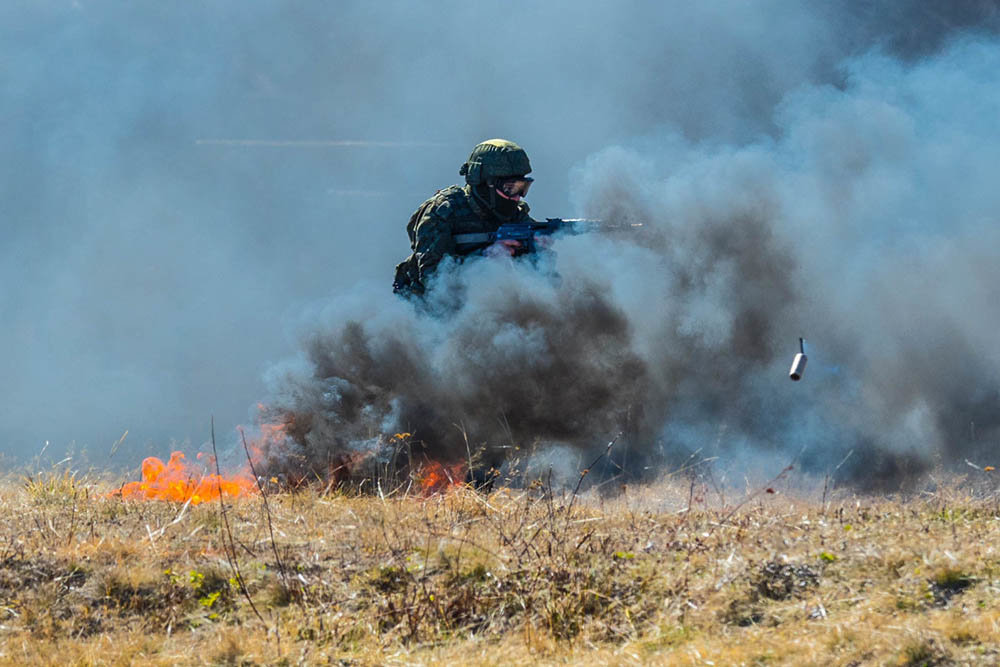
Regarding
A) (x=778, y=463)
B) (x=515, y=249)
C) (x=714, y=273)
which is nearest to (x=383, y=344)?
(x=515, y=249)

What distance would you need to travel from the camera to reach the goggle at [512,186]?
14.4 metres

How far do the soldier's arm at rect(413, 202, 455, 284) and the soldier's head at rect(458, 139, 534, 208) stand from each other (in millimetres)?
636

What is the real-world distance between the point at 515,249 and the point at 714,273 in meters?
3.15

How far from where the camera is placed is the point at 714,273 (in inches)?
582

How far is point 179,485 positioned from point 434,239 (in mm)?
5446

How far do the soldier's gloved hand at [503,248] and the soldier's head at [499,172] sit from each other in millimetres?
648

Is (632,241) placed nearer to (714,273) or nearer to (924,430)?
(714,273)

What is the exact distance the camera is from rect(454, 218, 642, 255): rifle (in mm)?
14336

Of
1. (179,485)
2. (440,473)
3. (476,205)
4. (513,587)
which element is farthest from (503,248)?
(513,587)

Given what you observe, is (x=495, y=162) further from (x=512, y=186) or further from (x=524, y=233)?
(x=524, y=233)

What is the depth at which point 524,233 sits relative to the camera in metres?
14.4

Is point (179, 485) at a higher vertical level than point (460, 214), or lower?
lower

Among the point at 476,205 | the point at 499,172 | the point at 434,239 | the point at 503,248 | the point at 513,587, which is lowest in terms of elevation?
the point at 513,587

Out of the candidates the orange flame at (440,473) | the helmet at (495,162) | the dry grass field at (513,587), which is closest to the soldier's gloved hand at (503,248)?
the helmet at (495,162)
